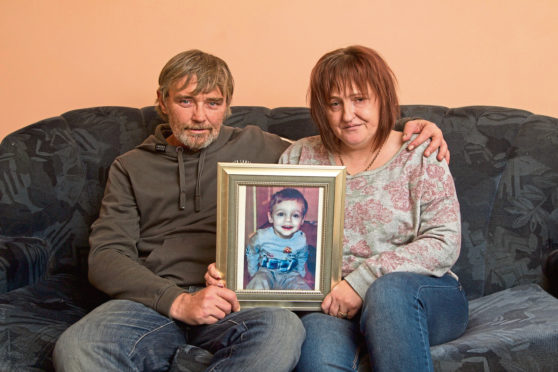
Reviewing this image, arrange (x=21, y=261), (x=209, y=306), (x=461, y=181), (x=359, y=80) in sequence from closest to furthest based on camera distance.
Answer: (x=209, y=306) < (x=359, y=80) < (x=21, y=261) < (x=461, y=181)

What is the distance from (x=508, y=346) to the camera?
1.44 meters

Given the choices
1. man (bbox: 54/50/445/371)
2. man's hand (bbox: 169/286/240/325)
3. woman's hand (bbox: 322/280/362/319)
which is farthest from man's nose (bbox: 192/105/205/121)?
woman's hand (bbox: 322/280/362/319)

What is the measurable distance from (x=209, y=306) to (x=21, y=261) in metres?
0.72

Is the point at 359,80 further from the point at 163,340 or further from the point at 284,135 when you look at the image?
the point at 163,340

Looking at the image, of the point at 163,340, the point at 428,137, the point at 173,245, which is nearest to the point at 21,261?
the point at 173,245

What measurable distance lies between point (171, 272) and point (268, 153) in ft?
1.69

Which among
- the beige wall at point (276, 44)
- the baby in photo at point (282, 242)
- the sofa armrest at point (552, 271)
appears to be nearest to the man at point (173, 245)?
the baby in photo at point (282, 242)

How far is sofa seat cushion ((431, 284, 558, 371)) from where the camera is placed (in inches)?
55.5

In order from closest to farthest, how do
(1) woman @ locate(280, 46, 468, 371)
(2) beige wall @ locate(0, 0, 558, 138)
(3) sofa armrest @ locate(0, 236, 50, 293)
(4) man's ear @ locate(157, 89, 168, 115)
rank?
(1) woman @ locate(280, 46, 468, 371) < (3) sofa armrest @ locate(0, 236, 50, 293) < (4) man's ear @ locate(157, 89, 168, 115) < (2) beige wall @ locate(0, 0, 558, 138)

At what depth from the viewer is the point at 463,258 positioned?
2010 mm

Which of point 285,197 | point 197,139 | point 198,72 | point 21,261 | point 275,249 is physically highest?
point 198,72

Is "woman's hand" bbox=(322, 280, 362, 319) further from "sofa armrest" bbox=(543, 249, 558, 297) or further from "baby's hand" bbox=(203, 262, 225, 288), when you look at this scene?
"sofa armrest" bbox=(543, 249, 558, 297)

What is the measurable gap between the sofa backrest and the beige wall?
0.40 meters

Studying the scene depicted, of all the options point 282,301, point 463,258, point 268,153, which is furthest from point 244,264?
point 463,258
